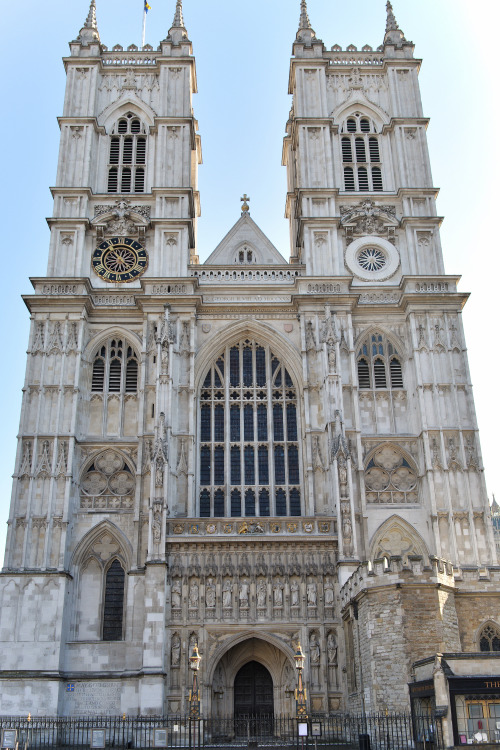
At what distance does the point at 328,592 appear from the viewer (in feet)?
84.1

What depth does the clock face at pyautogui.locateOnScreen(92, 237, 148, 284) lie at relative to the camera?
32.2 meters

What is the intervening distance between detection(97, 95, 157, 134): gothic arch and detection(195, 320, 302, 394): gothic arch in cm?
1097

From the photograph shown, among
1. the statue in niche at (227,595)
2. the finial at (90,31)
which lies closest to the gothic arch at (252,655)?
the statue in niche at (227,595)

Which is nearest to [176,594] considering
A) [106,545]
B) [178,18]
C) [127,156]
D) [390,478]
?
[106,545]

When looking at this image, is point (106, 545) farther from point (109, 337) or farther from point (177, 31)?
point (177, 31)

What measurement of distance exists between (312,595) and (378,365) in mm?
9618

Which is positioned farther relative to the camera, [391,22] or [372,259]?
[391,22]

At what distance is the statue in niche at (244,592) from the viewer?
83.8ft

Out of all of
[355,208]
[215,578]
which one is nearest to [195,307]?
[355,208]

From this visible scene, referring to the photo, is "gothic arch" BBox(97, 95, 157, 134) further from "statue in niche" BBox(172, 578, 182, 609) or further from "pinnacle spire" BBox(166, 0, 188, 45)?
"statue in niche" BBox(172, 578, 182, 609)

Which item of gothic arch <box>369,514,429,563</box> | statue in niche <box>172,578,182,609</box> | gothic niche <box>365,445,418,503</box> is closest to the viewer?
statue in niche <box>172,578,182,609</box>

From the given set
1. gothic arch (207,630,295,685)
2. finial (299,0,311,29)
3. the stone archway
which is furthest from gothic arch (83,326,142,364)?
finial (299,0,311,29)

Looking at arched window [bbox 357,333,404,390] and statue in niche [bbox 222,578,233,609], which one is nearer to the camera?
statue in niche [bbox 222,578,233,609]

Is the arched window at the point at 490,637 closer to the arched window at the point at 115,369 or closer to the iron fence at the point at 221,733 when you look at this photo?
the iron fence at the point at 221,733
